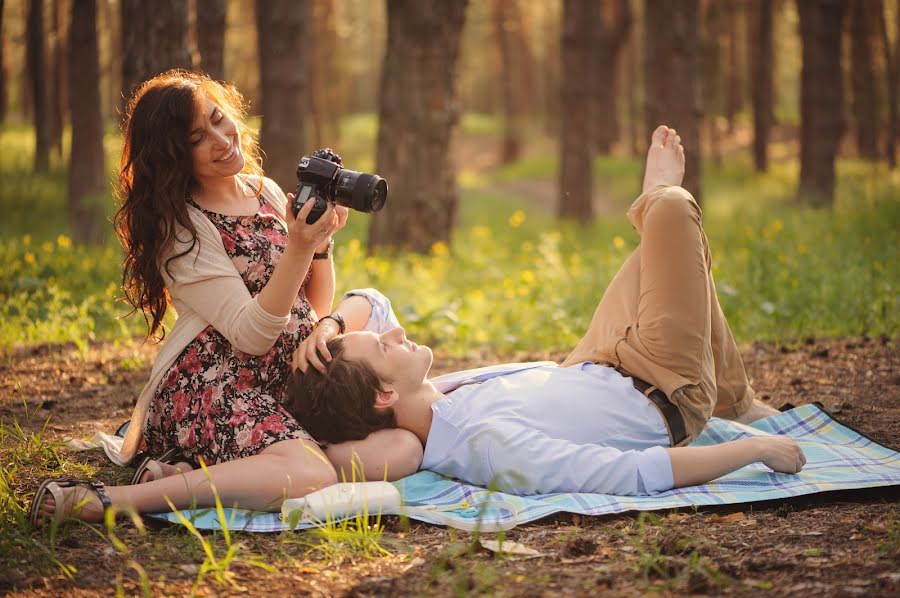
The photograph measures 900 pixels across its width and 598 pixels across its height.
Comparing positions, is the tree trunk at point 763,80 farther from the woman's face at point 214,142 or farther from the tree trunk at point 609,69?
the woman's face at point 214,142

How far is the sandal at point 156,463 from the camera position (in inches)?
129

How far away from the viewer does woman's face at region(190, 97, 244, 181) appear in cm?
335

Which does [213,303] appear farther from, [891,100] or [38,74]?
[891,100]

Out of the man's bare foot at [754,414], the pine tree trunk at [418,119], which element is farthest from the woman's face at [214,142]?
the pine tree trunk at [418,119]

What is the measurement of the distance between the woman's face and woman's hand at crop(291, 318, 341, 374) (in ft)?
2.22

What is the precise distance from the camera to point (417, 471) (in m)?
3.57

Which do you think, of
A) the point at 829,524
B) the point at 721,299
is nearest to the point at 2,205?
the point at 721,299

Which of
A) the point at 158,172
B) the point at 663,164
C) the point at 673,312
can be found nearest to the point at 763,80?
the point at 663,164

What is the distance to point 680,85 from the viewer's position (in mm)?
9430

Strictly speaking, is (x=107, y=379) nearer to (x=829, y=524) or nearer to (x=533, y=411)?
(x=533, y=411)

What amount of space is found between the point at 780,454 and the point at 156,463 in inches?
87.8

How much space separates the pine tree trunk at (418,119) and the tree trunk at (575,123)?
181 inches

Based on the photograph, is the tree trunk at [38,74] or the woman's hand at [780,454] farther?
the tree trunk at [38,74]

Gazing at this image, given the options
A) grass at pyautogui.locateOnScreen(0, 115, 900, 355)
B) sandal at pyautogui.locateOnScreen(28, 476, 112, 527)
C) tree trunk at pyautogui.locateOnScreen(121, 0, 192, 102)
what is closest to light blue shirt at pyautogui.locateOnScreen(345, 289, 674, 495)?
sandal at pyautogui.locateOnScreen(28, 476, 112, 527)
